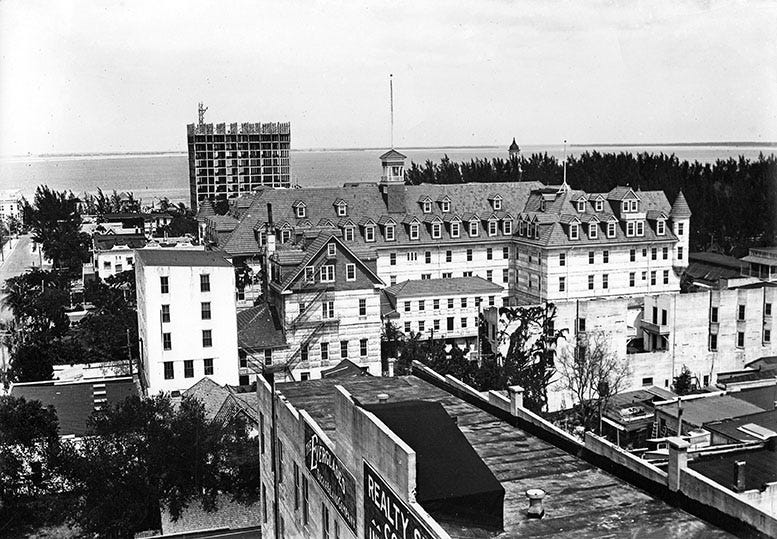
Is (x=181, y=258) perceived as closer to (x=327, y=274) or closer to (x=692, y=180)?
(x=327, y=274)

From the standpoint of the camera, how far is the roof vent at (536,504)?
29.0 ft

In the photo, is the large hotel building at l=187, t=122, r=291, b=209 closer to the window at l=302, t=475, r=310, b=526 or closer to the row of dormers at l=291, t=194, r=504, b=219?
the row of dormers at l=291, t=194, r=504, b=219

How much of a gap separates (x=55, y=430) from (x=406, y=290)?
1698cm

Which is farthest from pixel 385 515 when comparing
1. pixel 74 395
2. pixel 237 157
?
pixel 237 157

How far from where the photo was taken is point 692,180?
225 ft

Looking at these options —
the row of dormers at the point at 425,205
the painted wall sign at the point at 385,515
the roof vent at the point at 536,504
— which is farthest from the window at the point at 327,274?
the roof vent at the point at 536,504

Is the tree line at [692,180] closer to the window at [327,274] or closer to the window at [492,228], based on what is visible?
the window at [492,228]

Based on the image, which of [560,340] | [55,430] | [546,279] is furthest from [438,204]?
[55,430]

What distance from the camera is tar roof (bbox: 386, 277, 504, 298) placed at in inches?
1362

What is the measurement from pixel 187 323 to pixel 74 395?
144 inches

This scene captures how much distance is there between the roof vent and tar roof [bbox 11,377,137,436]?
15.1 metres

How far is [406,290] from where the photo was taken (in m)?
34.6

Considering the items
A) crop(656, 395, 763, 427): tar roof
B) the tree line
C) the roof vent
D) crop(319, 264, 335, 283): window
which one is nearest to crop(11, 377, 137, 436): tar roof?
crop(319, 264, 335, 283): window

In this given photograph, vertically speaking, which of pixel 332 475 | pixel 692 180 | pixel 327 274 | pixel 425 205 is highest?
pixel 692 180
